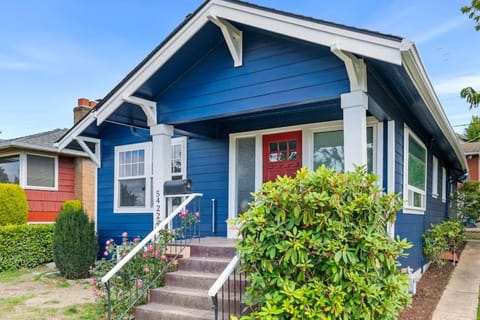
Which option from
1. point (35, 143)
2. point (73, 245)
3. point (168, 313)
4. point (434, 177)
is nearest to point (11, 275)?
point (73, 245)

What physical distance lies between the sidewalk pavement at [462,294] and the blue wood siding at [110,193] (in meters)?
6.13

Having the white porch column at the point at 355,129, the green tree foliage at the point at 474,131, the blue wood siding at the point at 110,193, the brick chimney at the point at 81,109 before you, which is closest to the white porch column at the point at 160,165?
the blue wood siding at the point at 110,193

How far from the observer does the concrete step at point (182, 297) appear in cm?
470

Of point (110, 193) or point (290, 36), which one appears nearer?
point (290, 36)

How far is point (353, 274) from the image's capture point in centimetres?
351

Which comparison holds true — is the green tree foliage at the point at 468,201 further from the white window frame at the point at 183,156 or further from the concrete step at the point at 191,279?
the concrete step at the point at 191,279

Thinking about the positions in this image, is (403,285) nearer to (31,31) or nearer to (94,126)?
(94,126)

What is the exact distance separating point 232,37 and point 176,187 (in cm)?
242

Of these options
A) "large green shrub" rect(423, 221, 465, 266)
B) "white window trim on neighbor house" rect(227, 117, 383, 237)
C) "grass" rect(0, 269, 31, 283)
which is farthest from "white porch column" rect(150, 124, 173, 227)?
"large green shrub" rect(423, 221, 465, 266)

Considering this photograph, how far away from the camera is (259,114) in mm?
6637

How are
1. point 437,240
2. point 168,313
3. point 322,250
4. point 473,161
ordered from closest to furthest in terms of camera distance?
point 322,250 → point 168,313 → point 437,240 → point 473,161

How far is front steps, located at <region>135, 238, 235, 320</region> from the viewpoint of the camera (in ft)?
15.2

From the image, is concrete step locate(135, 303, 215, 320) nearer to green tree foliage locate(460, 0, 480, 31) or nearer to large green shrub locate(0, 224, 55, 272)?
large green shrub locate(0, 224, 55, 272)

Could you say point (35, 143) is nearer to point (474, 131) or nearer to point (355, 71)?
point (355, 71)
